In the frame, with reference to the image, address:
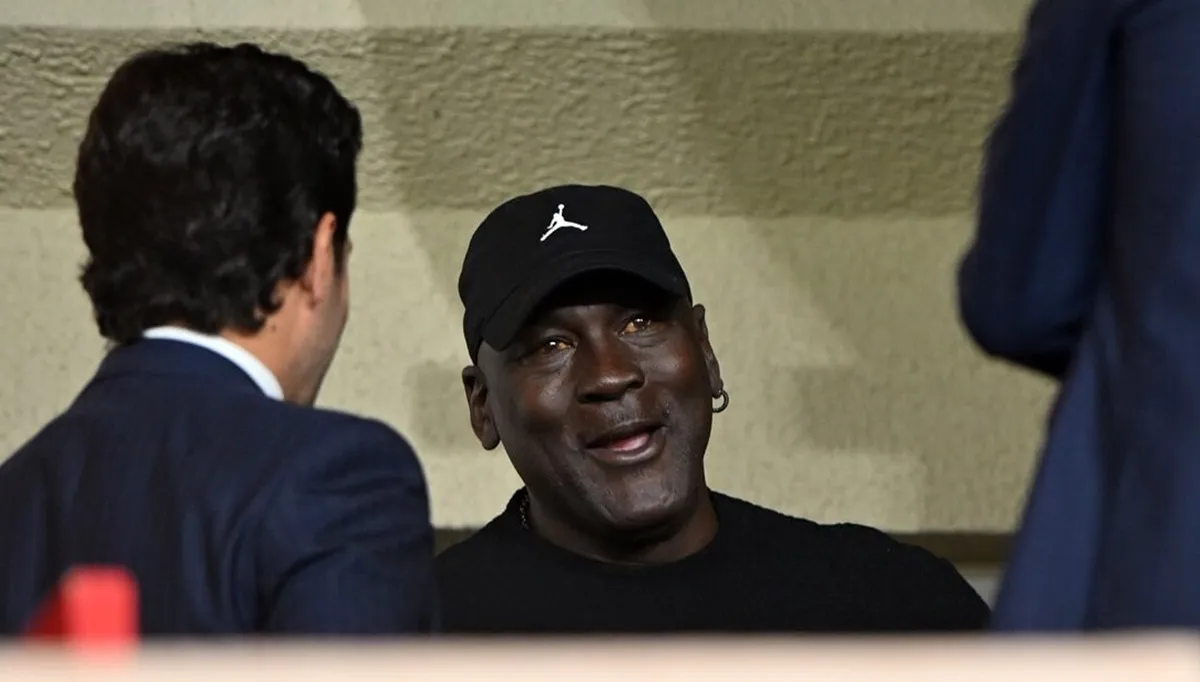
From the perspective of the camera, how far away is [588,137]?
6.54 feet

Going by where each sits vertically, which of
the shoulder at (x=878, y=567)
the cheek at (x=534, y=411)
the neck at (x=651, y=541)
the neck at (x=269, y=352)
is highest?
the neck at (x=269, y=352)

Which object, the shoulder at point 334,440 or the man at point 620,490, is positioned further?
the man at point 620,490

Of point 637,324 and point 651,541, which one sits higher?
point 637,324

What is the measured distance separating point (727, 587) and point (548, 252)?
31 cm

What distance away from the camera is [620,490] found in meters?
1.63

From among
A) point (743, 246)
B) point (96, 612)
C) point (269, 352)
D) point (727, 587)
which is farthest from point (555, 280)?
point (96, 612)

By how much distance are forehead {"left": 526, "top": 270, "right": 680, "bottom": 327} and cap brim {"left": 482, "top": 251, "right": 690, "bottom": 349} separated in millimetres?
22

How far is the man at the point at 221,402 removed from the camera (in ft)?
3.20

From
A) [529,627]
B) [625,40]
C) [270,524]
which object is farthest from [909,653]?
[625,40]

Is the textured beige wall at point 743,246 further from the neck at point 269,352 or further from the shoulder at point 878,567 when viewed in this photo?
the neck at point 269,352

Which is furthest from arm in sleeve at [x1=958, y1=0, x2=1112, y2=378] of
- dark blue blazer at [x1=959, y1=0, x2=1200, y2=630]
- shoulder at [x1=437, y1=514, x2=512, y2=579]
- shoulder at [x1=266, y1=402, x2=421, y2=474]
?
shoulder at [x1=437, y1=514, x2=512, y2=579]

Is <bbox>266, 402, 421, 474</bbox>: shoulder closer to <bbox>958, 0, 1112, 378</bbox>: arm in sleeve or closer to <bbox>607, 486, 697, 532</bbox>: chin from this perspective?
<bbox>958, 0, 1112, 378</bbox>: arm in sleeve

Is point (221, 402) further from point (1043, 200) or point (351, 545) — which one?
point (1043, 200)

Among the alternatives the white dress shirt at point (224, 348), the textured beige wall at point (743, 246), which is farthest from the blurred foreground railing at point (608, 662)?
the textured beige wall at point (743, 246)
